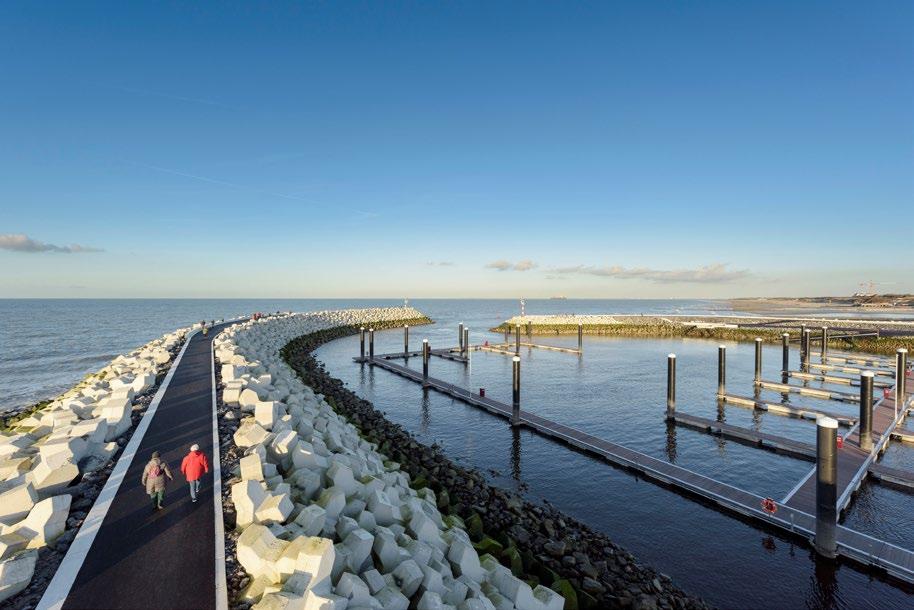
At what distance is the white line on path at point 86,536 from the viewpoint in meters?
6.16

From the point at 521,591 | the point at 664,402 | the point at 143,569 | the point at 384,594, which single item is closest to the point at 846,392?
the point at 664,402

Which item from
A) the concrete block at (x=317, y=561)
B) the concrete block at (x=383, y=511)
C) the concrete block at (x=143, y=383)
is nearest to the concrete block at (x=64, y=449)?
the concrete block at (x=383, y=511)

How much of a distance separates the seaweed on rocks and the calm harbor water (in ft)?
4.01

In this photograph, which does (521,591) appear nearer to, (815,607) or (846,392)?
(815,607)

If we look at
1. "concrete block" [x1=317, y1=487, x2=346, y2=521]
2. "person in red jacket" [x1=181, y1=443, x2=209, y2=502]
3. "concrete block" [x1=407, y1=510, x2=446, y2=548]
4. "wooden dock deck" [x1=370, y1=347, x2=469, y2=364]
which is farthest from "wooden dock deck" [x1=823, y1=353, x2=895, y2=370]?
"person in red jacket" [x1=181, y1=443, x2=209, y2=502]

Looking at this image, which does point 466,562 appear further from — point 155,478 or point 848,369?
point 848,369

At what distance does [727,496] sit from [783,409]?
12.9m

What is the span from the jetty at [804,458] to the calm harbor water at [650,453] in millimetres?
416

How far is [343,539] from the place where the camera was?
25.5 feet

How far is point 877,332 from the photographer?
4950cm

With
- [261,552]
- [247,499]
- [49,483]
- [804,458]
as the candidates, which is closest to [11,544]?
[49,483]

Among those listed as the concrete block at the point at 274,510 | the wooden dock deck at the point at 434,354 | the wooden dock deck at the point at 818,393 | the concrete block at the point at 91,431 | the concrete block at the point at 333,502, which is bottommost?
the wooden dock deck at the point at 818,393

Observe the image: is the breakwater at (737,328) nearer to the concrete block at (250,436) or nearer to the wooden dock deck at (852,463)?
the wooden dock deck at (852,463)

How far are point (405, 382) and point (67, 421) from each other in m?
21.3
